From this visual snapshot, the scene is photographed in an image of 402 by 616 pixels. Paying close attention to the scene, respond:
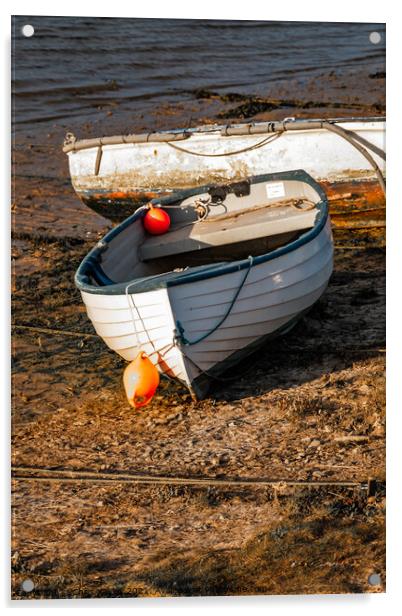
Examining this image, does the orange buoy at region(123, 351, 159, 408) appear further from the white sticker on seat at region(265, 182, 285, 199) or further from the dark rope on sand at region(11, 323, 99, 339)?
the white sticker on seat at region(265, 182, 285, 199)

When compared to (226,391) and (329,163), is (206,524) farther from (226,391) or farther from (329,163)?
(329,163)

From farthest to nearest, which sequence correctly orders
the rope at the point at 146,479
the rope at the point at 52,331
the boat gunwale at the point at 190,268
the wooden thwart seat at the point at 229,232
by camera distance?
the wooden thwart seat at the point at 229,232, the rope at the point at 52,331, the boat gunwale at the point at 190,268, the rope at the point at 146,479

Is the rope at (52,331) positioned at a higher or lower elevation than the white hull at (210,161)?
lower

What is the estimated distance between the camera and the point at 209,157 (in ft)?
29.1

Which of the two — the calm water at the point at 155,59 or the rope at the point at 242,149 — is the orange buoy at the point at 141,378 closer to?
the calm water at the point at 155,59

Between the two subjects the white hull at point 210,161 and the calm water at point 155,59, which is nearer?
the calm water at point 155,59

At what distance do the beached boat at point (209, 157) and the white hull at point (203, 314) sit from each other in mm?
1665

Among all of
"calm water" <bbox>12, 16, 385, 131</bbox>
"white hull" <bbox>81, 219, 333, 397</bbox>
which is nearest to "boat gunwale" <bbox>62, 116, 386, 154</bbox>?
"calm water" <bbox>12, 16, 385, 131</bbox>

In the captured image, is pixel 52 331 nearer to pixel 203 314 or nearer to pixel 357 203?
pixel 203 314

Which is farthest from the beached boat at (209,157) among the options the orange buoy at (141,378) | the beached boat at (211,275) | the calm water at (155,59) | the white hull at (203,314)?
the orange buoy at (141,378)

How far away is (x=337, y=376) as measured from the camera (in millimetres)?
6828

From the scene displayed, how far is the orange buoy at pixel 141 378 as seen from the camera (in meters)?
6.25

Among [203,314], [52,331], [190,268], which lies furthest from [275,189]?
[52,331]

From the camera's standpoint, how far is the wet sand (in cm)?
520
